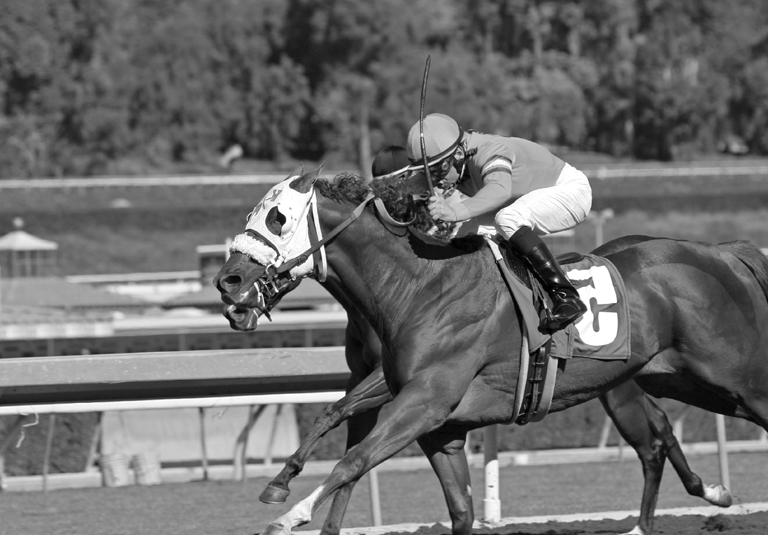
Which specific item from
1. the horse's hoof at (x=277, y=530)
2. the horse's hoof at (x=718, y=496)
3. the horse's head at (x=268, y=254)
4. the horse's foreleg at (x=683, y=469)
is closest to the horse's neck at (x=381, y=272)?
the horse's head at (x=268, y=254)

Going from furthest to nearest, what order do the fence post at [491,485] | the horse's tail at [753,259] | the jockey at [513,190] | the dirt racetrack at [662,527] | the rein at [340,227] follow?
1. the fence post at [491,485]
2. the dirt racetrack at [662,527]
3. the horse's tail at [753,259]
4. the jockey at [513,190]
5. the rein at [340,227]

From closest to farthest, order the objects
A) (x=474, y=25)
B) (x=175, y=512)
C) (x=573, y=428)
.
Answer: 1. (x=175, y=512)
2. (x=573, y=428)
3. (x=474, y=25)

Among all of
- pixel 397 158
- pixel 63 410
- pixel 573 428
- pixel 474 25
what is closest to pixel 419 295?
pixel 397 158

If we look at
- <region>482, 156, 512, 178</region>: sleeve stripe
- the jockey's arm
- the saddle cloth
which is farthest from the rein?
the saddle cloth

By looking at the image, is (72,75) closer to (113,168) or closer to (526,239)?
(113,168)

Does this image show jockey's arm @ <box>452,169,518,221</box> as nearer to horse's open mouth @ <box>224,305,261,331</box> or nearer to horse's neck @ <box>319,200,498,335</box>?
horse's neck @ <box>319,200,498,335</box>

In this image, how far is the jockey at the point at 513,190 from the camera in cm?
502

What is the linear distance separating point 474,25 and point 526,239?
55.6m

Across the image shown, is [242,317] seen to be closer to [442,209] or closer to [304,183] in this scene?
[304,183]

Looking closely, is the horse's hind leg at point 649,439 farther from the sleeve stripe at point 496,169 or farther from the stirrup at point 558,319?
the sleeve stripe at point 496,169

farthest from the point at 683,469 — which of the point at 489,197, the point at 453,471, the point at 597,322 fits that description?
the point at 489,197

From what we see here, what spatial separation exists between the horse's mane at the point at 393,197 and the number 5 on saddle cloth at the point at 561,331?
0.85 ft

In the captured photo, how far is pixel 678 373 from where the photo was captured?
5.52 m

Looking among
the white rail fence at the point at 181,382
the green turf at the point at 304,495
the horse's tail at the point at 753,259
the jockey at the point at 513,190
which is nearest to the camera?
the jockey at the point at 513,190
